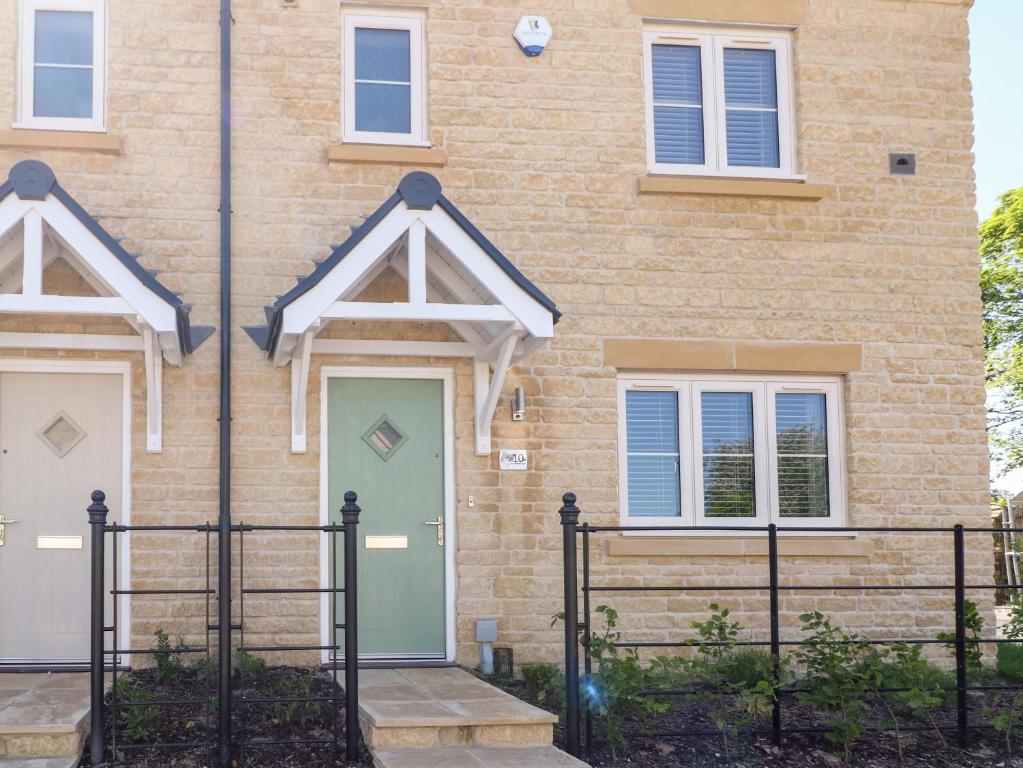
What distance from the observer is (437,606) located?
9820 mm

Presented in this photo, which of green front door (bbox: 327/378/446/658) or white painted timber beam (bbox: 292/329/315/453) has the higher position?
white painted timber beam (bbox: 292/329/315/453)

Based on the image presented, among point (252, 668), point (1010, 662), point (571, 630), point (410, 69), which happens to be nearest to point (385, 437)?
point (252, 668)

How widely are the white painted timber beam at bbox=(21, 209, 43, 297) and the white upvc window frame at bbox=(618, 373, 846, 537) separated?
181 inches

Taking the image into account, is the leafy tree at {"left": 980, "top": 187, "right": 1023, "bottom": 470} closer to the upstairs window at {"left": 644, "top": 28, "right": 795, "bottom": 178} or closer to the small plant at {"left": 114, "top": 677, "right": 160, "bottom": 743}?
the upstairs window at {"left": 644, "top": 28, "right": 795, "bottom": 178}

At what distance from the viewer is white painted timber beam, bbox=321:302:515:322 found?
8.42 meters

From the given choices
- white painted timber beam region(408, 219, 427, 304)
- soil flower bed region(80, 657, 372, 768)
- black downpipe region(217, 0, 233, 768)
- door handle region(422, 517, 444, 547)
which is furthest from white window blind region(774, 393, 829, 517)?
black downpipe region(217, 0, 233, 768)

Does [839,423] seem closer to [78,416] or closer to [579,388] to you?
[579,388]

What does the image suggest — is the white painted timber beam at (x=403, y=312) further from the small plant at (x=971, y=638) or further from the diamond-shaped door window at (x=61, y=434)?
the small plant at (x=971, y=638)

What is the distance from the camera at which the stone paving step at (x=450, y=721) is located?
287 inches

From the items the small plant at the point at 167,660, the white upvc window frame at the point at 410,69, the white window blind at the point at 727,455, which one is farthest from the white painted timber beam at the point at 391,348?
the small plant at the point at 167,660

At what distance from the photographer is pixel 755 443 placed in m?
10.4

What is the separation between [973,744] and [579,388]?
3918 millimetres

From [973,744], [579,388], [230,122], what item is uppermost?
[230,122]

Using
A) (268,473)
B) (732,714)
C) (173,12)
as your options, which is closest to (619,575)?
(732,714)
